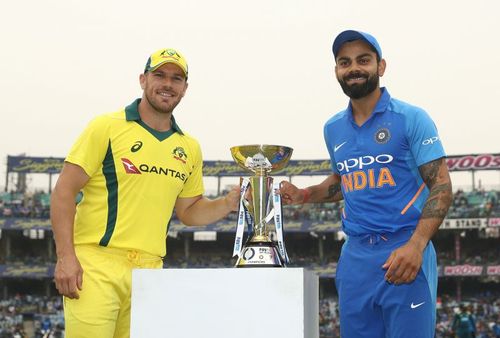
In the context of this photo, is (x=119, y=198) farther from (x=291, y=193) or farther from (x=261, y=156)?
(x=291, y=193)

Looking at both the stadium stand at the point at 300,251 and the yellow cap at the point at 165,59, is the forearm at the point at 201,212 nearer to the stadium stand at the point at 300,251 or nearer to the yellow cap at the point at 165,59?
the yellow cap at the point at 165,59

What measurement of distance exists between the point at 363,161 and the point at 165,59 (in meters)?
1.13

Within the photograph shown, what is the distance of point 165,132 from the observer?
3.50m

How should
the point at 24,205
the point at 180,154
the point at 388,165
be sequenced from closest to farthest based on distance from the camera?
the point at 388,165, the point at 180,154, the point at 24,205

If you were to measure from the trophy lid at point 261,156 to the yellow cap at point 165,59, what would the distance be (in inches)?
21.2

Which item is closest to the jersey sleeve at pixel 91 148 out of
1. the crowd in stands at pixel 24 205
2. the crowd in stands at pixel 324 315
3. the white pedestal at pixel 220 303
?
the white pedestal at pixel 220 303

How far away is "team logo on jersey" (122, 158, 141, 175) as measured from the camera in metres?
3.31

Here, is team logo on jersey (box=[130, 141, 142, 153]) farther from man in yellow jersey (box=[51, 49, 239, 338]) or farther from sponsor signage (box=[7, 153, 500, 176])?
sponsor signage (box=[7, 153, 500, 176])

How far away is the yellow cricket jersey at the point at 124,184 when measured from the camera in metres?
3.27

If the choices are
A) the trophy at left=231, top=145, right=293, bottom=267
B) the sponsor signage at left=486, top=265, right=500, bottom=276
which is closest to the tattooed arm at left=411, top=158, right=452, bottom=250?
the trophy at left=231, top=145, right=293, bottom=267

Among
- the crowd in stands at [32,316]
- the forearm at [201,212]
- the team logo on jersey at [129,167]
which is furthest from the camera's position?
the crowd in stands at [32,316]

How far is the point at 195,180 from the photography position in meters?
3.79

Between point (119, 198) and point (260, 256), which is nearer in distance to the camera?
point (260, 256)

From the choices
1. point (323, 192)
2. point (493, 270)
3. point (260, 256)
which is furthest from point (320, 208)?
point (260, 256)
